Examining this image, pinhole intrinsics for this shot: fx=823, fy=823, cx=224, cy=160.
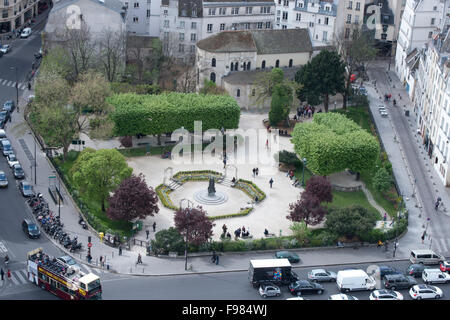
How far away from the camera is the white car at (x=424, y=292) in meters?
89.1

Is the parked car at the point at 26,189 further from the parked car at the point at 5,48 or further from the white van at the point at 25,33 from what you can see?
the white van at the point at 25,33

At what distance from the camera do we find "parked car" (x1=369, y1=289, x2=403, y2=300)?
87000mm

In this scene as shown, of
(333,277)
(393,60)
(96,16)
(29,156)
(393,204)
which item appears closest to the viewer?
(333,277)

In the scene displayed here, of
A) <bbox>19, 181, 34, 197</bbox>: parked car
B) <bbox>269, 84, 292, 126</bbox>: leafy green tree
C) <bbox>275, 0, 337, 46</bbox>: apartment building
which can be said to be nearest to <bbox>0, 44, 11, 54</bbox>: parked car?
<bbox>275, 0, 337, 46</bbox>: apartment building

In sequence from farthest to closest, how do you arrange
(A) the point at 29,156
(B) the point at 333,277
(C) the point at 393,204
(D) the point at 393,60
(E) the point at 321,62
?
(D) the point at 393,60, (E) the point at 321,62, (A) the point at 29,156, (C) the point at 393,204, (B) the point at 333,277

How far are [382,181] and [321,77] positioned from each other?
29905mm

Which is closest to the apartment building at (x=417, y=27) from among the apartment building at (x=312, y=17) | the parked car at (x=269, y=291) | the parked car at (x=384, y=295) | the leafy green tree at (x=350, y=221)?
the apartment building at (x=312, y=17)

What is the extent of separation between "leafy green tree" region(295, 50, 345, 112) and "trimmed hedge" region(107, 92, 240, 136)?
14501 mm

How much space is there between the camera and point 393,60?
16450 centimetres

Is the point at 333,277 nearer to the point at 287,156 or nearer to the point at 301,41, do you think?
the point at 287,156

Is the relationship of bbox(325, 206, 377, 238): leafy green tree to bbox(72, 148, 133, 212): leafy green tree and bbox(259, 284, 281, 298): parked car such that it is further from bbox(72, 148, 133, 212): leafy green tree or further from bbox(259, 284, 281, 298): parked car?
bbox(72, 148, 133, 212): leafy green tree

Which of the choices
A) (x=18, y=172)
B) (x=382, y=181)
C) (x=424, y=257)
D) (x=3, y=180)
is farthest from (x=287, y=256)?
(x=3, y=180)

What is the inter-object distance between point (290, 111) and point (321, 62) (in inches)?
447

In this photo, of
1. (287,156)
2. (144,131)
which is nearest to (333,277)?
(287,156)
